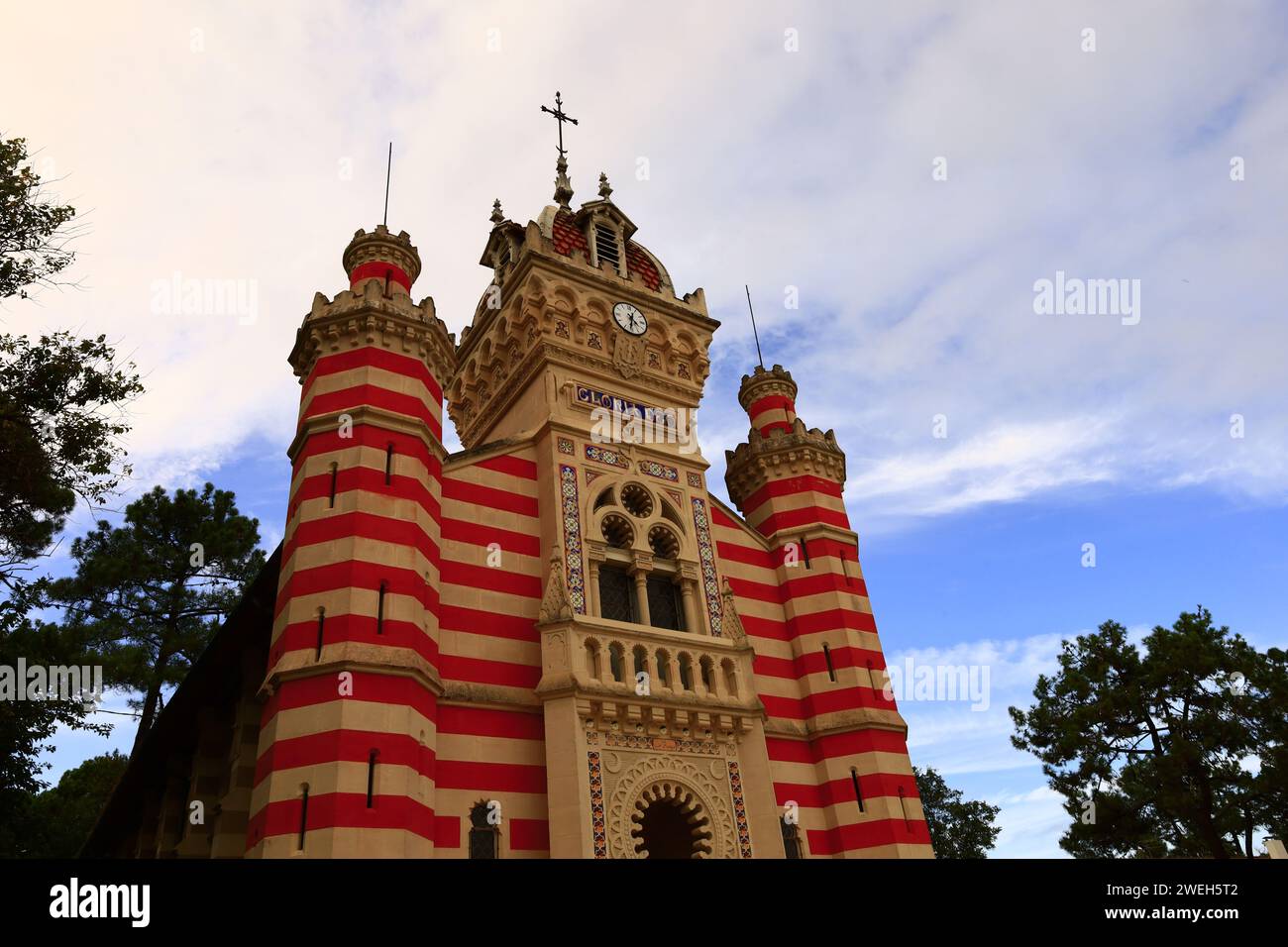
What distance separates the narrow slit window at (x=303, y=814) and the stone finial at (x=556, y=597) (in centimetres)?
530

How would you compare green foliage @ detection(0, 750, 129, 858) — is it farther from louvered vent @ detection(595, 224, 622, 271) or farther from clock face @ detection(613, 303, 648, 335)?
louvered vent @ detection(595, 224, 622, 271)

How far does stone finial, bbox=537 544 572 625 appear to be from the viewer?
17.0 m

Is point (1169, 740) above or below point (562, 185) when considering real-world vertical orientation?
below

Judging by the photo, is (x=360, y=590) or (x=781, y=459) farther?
(x=781, y=459)

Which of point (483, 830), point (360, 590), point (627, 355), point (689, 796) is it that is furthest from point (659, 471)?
point (483, 830)

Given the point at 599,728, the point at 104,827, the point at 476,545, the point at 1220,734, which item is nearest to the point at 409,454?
the point at 476,545

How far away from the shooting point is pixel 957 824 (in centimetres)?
4400

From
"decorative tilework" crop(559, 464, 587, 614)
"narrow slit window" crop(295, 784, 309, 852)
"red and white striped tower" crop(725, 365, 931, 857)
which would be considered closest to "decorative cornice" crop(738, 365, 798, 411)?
"red and white striped tower" crop(725, 365, 931, 857)

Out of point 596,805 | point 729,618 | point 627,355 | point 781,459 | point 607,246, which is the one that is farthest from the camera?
point 607,246

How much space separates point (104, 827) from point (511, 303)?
1883 cm

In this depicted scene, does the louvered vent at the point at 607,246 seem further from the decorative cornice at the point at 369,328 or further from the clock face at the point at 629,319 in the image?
the decorative cornice at the point at 369,328

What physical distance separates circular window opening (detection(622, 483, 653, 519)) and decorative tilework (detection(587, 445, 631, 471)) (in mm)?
521

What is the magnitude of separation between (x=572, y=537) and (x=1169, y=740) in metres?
20.7

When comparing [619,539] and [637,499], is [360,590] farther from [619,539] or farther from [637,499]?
[637,499]
